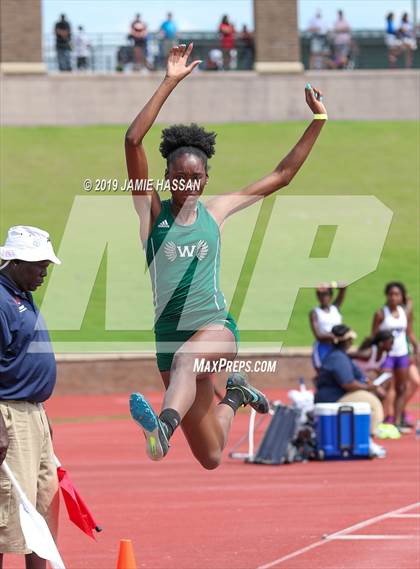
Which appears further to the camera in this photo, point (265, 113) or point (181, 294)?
point (265, 113)

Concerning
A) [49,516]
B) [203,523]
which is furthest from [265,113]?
[49,516]

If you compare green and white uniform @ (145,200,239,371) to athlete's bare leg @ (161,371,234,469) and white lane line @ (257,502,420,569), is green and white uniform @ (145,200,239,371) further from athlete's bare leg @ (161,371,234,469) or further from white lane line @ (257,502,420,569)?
white lane line @ (257,502,420,569)

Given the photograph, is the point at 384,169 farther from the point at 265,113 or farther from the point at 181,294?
the point at 181,294

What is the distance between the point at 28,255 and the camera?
26.9 ft

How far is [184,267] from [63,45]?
3714cm

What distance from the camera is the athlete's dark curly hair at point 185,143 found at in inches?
299

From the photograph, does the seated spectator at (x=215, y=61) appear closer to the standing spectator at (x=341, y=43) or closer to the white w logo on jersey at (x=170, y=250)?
the standing spectator at (x=341, y=43)

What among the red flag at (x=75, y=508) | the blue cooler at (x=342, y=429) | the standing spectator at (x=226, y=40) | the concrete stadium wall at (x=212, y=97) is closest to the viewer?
the red flag at (x=75, y=508)

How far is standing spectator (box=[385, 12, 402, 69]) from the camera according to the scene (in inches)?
1864

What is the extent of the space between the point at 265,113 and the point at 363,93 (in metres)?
3.11

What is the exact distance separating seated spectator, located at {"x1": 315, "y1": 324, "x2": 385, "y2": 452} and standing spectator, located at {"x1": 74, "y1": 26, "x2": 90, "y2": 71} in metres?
29.1

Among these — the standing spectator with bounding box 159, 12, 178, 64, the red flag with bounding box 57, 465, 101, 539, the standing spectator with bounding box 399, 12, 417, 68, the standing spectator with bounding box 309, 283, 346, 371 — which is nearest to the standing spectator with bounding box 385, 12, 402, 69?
the standing spectator with bounding box 399, 12, 417, 68

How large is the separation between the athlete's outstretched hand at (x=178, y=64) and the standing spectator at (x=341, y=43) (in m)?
38.9

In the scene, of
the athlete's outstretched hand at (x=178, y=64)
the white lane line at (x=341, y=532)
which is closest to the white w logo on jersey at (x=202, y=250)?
the athlete's outstretched hand at (x=178, y=64)
